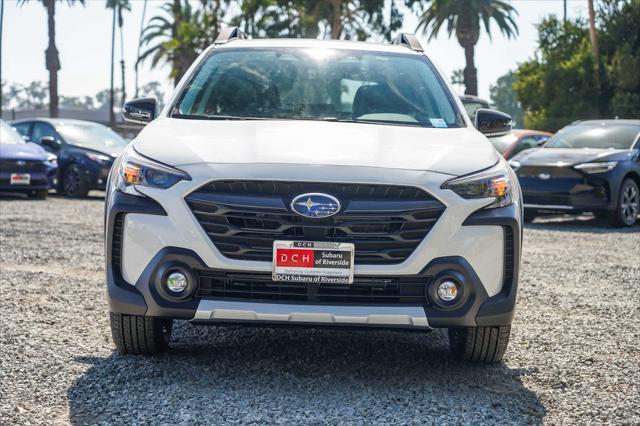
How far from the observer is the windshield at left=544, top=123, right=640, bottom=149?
15484 mm

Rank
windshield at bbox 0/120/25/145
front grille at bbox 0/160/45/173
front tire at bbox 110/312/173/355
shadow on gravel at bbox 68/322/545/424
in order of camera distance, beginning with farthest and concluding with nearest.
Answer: windshield at bbox 0/120/25/145 → front grille at bbox 0/160/45/173 → front tire at bbox 110/312/173/355 → shadow on gravel at bbox 68/322/545/424

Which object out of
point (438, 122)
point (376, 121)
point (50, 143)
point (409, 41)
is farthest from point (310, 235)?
point (50, 143)

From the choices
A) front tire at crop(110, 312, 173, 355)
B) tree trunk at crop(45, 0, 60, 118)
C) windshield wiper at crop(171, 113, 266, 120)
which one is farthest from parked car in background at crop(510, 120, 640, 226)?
tree trunk at crop(45, 0, 60, 118)

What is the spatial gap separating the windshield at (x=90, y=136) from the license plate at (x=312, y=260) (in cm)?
1567

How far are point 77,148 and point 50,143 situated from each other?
19.6 inches

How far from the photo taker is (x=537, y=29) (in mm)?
45562

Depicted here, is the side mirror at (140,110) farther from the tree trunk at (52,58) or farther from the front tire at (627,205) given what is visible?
the tree trunk at (52,58)

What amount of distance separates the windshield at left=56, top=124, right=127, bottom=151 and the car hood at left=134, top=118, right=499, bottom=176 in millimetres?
14731

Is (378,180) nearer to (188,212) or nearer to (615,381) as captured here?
(188,212)

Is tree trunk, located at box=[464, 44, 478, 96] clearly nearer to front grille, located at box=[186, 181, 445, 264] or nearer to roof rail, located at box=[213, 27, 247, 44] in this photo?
roof rail, located at box=[213, 27, 247, 44]

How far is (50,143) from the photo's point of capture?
63.9 ft

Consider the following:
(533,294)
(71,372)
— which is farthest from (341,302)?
(533,294)

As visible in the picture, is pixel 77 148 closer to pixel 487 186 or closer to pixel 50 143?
pixel 50 143

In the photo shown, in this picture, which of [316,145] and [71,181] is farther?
[71,181]
